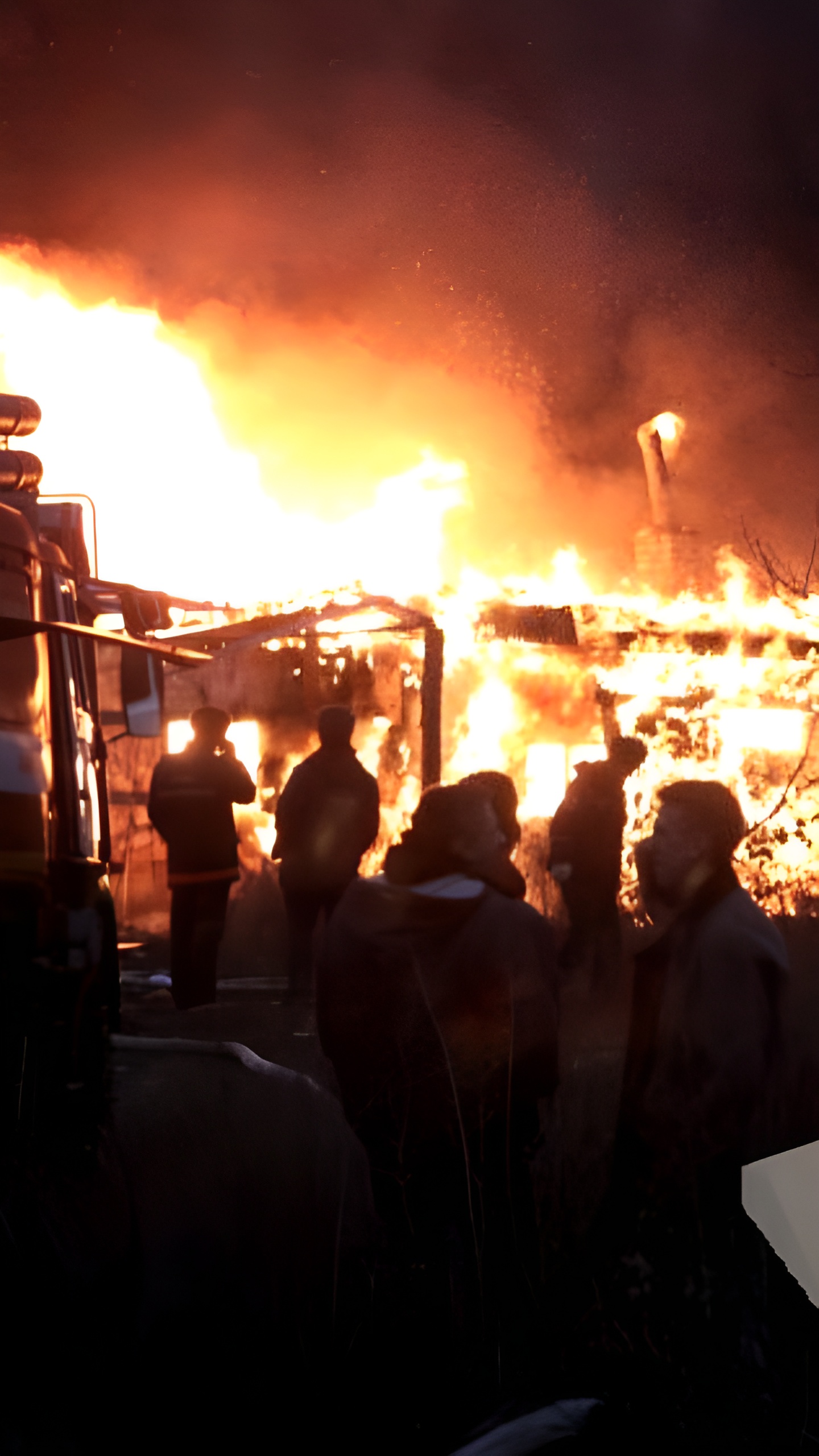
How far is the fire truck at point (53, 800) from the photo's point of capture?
3.40 meters

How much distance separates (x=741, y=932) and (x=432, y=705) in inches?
101

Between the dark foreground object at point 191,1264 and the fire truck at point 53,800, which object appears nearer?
the dark foreground object at point 191,1264

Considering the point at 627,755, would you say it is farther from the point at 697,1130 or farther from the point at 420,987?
the point at 420,987

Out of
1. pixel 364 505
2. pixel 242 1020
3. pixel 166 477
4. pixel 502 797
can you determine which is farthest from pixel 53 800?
pixel 364 505

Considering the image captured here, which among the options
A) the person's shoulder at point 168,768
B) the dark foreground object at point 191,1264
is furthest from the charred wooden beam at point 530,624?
the dark foreground object at point 191,1264

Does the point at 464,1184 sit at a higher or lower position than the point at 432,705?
lower

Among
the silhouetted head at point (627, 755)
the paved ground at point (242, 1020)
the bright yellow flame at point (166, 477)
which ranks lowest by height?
the paved ground at point (242, 1020)

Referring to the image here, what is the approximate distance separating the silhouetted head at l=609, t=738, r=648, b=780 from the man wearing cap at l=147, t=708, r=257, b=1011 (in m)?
1.80

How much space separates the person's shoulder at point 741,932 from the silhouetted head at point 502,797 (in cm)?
64

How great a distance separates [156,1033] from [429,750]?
1.81 meters

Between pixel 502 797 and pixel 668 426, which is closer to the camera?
pixel 502 797

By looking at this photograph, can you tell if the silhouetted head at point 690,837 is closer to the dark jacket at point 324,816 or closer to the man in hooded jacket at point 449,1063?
the man in hooded jacket at point 449,1063

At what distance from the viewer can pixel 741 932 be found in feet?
9.41

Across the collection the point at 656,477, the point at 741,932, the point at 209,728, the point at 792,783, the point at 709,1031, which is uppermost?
the point at 656,477
